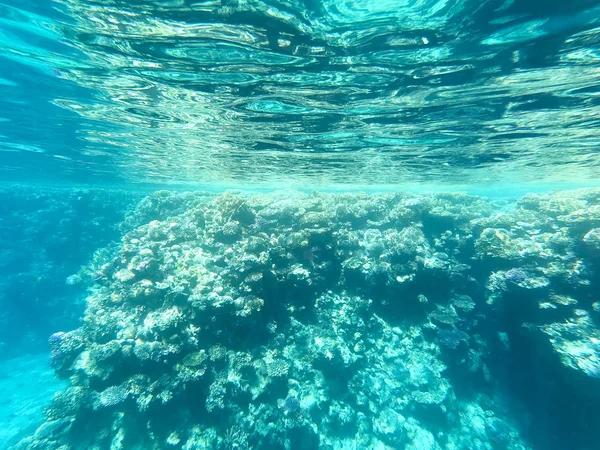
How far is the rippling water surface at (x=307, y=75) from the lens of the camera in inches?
238

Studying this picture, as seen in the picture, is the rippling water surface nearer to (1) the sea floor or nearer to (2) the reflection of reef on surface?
(2) the reflection of reef on surface

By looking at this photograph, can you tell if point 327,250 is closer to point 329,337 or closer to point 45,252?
point 329,337

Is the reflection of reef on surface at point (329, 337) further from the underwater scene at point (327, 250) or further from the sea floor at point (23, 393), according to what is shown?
the sea floor at point (23, 393)

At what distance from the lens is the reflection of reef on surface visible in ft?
29.0

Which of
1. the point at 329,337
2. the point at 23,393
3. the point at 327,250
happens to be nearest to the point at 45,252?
the point at 23,393

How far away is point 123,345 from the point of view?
30.9 ft

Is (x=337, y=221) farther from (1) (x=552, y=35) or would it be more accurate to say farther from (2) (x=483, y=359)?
(1) (x=552, y=35)

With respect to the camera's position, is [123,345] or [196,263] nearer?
[123,345]

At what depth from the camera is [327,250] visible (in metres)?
12.3

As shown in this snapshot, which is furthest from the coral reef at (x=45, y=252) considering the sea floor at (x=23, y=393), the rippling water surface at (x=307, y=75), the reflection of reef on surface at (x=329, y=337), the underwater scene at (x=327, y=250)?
the reflection of reef on surface at (x=329, y=337)

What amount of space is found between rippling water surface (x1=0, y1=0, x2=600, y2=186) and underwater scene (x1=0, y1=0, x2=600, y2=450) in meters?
0.07

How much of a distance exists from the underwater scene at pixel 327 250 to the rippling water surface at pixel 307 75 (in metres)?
0.07

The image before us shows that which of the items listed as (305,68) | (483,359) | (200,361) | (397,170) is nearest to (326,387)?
(200,361)

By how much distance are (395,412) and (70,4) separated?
15822mm
